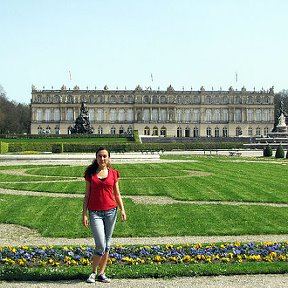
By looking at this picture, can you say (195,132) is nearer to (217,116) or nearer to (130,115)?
(217,116)

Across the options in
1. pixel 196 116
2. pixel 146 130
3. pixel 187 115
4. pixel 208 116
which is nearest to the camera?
pixel 196 116

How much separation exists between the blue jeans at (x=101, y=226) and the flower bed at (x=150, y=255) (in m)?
1.07

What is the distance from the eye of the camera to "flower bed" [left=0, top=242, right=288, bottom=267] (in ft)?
26.3

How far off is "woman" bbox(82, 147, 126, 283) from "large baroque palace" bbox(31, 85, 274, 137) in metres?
103

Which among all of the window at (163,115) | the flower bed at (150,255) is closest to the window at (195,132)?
the window at (163,115)

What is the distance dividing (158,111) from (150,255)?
103201 mm

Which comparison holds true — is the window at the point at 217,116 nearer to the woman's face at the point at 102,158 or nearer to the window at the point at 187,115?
Result: the window at the point at 187,115

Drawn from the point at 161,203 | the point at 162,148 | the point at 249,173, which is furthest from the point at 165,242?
the point at 162,148

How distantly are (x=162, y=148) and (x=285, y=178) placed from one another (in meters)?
33.7

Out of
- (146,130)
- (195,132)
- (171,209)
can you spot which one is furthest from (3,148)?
(195,132)

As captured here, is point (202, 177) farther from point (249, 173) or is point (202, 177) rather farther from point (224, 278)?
point (224, 278)

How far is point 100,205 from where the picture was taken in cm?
700

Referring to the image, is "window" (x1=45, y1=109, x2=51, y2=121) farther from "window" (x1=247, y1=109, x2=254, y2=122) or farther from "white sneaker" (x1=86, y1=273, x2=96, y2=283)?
"white sneaker" (x1=86, y1=273, x2=96, y2=283)

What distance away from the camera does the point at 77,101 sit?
10925cm
